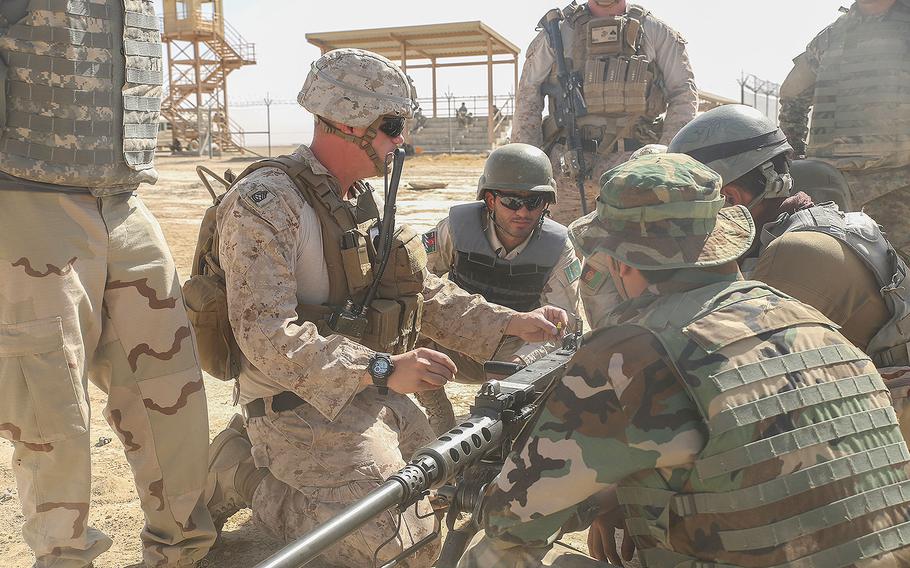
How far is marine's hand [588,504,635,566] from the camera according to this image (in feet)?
8.57

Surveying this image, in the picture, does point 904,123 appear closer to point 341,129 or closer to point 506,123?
point 341,129

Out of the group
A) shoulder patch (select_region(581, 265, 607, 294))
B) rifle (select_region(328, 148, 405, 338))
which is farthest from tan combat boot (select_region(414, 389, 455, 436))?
rifle (select_region(328, 148, 405, 338))

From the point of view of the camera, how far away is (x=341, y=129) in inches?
144

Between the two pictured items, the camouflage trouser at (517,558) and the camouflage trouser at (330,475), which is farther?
the camouflage trouser at (330,475)

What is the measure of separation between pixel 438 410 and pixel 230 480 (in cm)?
141

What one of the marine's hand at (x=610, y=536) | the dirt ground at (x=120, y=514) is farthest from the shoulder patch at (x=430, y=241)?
the marine's hand at (x=610, y=536)

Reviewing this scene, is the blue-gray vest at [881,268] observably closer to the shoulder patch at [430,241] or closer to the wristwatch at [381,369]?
the wristwatch at [381,369]

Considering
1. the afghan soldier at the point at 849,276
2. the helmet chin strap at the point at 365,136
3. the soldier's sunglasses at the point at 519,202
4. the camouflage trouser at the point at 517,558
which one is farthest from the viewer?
the soldier's sunglasses at the point at 519,202

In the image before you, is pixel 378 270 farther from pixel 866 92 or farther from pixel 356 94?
pixel 866 92

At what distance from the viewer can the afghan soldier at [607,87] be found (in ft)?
21.7

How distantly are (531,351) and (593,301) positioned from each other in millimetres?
575

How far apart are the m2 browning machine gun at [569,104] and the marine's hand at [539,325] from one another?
292cm

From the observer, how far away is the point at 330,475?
3545 mm

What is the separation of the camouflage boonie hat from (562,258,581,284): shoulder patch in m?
2.53
